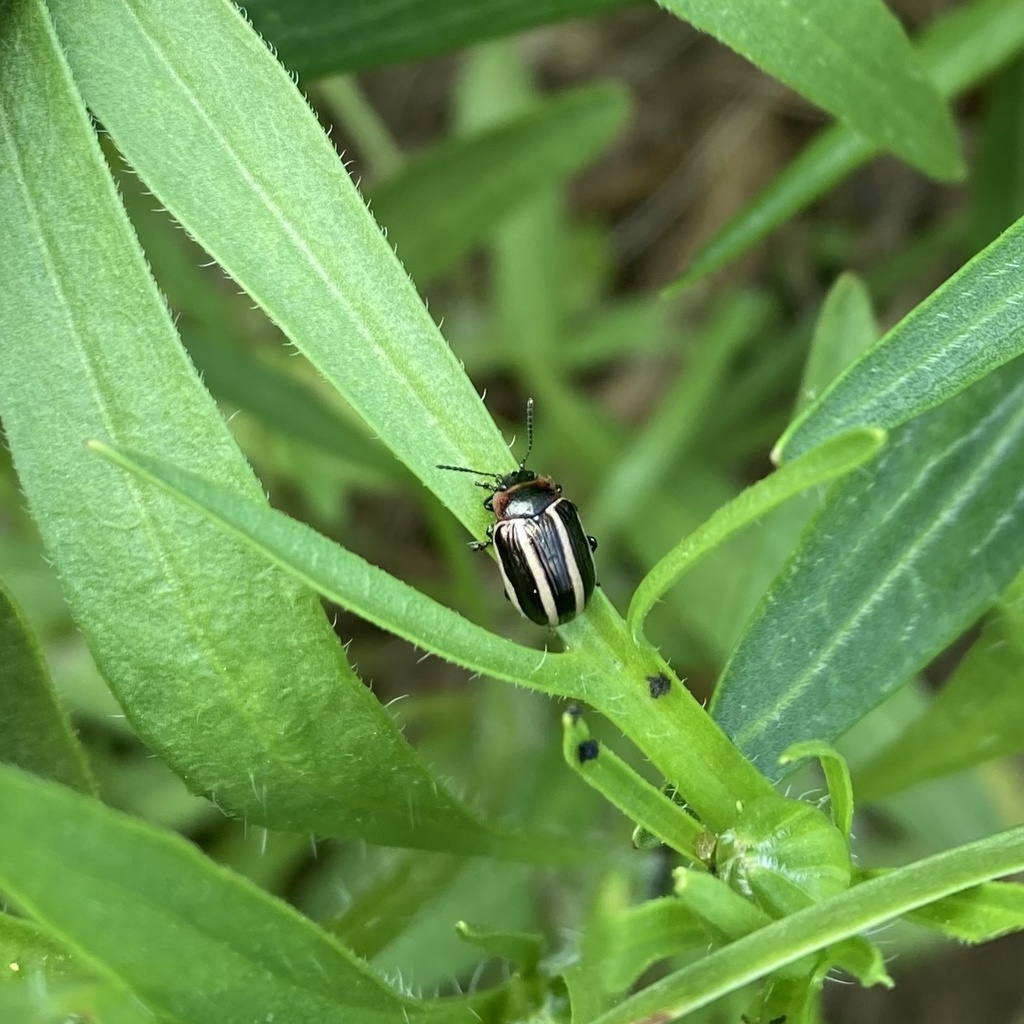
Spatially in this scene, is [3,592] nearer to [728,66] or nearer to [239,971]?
[239,971]

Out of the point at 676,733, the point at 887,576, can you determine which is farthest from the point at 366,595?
the point at 887,576

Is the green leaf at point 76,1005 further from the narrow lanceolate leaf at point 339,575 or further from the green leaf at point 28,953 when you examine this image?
the narrow lanceolate leaf at point 339,575

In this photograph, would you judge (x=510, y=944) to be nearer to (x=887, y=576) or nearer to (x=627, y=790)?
(x=627, y=790)

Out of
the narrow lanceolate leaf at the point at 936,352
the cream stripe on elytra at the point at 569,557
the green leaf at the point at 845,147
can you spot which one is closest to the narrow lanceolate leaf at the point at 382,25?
the green leaf at the point at 845,147

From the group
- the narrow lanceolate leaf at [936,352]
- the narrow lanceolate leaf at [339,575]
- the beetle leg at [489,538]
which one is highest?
the narrow lanceolate leaf at [936,352]

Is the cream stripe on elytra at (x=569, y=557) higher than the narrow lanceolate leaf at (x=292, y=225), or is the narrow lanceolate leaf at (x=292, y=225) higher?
the narrow lanceolate leaf at (x=292, y=225)

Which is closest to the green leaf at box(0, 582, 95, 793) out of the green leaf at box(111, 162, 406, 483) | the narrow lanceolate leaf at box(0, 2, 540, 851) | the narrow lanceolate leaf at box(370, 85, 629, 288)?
the narrow lanceolate leaf at box(0, 2, 540, 851)
